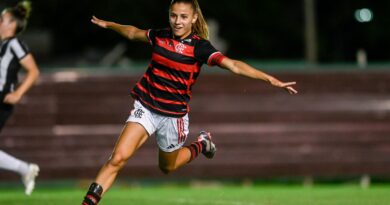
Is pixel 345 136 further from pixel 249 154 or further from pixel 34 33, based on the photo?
pixel 34 33

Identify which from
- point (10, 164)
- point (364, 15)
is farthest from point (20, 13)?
point (364, 15)

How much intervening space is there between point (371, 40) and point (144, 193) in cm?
3272

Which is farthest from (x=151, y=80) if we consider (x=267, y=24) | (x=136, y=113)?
(x=267, y=24)

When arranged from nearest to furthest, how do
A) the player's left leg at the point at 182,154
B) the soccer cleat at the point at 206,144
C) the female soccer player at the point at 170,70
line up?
the female soccer player at the point at 170,70, the player's left leg at the point at 182,154, the soccer cleat at the point at 206,144

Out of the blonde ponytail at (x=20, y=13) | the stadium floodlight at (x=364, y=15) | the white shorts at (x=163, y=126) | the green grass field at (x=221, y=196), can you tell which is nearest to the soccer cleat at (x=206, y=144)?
the green grass field at (x=221, y=196)

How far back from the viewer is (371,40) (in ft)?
152

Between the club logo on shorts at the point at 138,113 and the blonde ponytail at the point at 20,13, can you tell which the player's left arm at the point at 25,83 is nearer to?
the blonde ponytail at the point at 20,13

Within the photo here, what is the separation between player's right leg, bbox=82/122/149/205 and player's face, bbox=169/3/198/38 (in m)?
0.94

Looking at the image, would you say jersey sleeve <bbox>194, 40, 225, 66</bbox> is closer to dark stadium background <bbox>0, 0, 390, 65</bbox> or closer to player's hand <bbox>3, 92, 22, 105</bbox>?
player's hand <bbox>3, 92, 22, 105</bbox>

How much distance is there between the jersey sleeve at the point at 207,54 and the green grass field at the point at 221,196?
255 cm

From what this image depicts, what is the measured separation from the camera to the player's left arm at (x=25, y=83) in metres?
12.3

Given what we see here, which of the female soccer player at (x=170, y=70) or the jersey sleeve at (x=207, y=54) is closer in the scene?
the jersey sleeve at (x=207, y=54)

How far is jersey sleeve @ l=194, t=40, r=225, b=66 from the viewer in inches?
396

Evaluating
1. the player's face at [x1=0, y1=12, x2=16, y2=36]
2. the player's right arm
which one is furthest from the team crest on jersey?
the player's face at [x1=0, y1=12, x2=16, y2=36]
